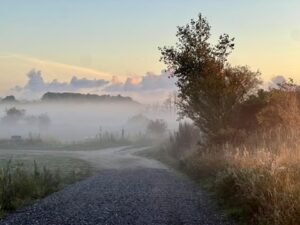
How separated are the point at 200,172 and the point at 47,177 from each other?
8.56m

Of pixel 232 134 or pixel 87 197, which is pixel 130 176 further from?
pixel 87 197

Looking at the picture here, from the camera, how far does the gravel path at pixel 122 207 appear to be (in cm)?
1573

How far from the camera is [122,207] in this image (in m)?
18.1

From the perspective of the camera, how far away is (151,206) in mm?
18297

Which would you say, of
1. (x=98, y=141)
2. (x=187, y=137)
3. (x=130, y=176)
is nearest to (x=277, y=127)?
(x=130, y=176)

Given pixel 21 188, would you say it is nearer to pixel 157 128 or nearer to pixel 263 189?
pixel 263 189

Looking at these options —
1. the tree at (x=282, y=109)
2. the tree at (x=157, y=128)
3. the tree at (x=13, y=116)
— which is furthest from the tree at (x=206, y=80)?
the tree at (x=13, y=116)

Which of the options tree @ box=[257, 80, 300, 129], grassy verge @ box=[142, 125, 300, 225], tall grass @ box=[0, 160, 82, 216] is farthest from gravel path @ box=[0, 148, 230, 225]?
tree @ box=[257, 80, 300, 129]

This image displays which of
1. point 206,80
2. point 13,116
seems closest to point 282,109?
point 206,80

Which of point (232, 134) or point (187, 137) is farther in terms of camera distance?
point (187, 137)

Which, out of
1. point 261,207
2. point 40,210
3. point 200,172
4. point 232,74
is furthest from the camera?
point 232,74

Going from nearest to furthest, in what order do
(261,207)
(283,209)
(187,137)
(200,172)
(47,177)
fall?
(283,209)
(261,207)
(47,177)
(200,172)
(187,137)

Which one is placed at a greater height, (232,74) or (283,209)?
(232,74)

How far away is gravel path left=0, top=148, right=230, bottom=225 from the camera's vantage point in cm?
1573
